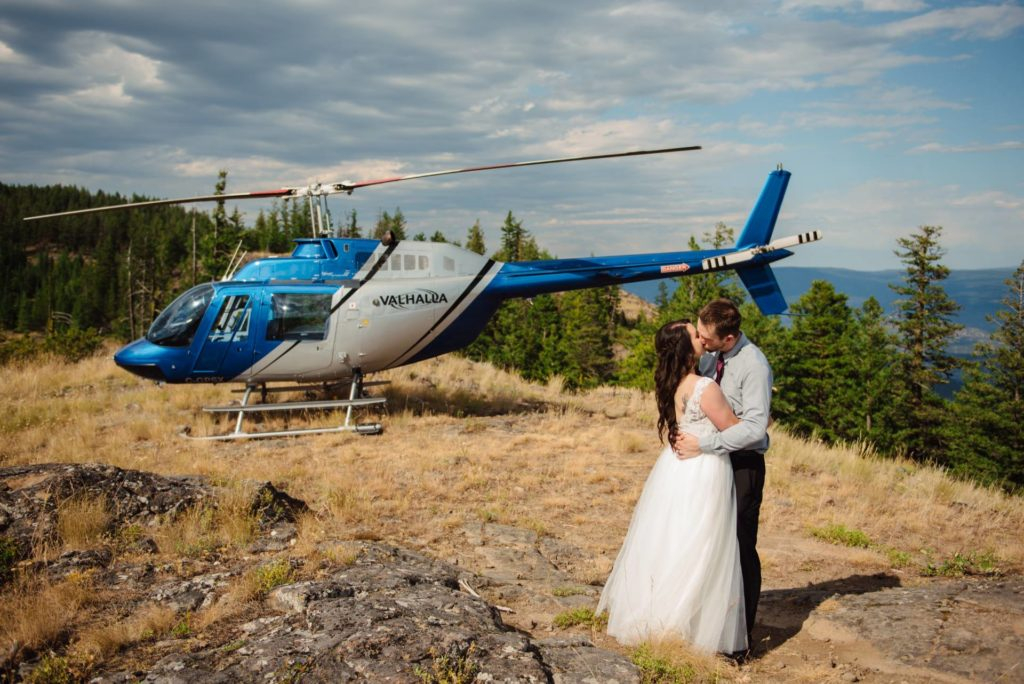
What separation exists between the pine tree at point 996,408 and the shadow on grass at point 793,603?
3502 centimetres

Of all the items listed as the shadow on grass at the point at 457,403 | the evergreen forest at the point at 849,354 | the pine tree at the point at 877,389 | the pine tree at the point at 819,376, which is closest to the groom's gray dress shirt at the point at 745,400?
the shadow on grass at the point at 457,403

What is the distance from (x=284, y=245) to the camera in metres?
91.1

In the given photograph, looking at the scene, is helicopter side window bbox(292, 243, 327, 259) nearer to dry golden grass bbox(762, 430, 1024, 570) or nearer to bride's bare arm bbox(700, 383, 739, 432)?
dry golden grass bbox(762, 430, 1024, 570)

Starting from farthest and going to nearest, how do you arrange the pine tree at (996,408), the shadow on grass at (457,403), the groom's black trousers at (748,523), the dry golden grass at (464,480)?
the pine tree at (996,408) → the shadow on grass at (457,403) → the dry golden grass at (464,480) → the groom's black trousers at (748,523)

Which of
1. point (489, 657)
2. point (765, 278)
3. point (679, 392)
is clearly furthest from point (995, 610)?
point (765, 278)

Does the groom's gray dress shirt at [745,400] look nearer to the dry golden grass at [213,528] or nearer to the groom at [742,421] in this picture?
the groom at [742,421]

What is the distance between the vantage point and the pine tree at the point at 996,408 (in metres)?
35.5

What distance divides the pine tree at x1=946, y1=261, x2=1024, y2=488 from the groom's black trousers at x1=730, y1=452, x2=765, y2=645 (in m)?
37.7

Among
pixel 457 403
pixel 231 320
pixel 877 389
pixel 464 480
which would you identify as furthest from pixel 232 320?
pixel 877 389

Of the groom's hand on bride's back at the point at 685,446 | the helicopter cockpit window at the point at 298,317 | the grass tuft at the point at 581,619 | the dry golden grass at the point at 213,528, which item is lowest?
the grass tuft at the point at 581,619

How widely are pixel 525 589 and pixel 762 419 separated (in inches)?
109

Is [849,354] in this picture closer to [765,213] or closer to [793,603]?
[765,213]

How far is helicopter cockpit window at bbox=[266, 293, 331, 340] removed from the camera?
11.5 metres

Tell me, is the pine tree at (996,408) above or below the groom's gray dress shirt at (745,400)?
below
